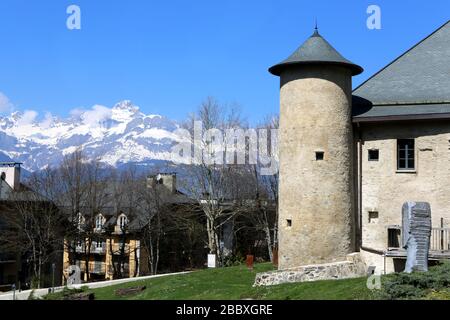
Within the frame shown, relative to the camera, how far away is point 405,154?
27984 mm

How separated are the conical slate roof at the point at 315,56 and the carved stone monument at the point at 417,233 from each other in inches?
338

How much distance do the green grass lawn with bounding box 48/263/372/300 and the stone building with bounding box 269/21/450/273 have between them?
295cm

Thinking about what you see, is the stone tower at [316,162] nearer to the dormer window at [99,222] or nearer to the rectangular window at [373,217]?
the rectangular window at [373,217]

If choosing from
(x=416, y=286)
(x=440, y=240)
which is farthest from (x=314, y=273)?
(x=416, y=286)

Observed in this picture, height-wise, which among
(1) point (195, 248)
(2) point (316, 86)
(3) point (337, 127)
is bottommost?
(1) point (195, 248)

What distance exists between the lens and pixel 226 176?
51.7 metres

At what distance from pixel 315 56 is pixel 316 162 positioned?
15.1ft

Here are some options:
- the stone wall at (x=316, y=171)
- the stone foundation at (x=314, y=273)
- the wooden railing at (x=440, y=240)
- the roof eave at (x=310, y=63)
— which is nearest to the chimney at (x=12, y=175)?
the roof eave at (x=310, y=63)

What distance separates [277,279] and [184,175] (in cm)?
2674

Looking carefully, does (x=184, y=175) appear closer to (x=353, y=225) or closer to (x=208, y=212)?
(x=208, y=212)

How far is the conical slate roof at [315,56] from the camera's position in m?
28.0

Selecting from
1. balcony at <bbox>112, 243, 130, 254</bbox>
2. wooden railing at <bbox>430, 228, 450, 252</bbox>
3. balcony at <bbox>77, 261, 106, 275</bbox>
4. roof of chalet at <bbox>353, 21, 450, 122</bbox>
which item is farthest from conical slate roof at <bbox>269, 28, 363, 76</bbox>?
balcony at <bbox>77, 261, 106, 275</bbox>
